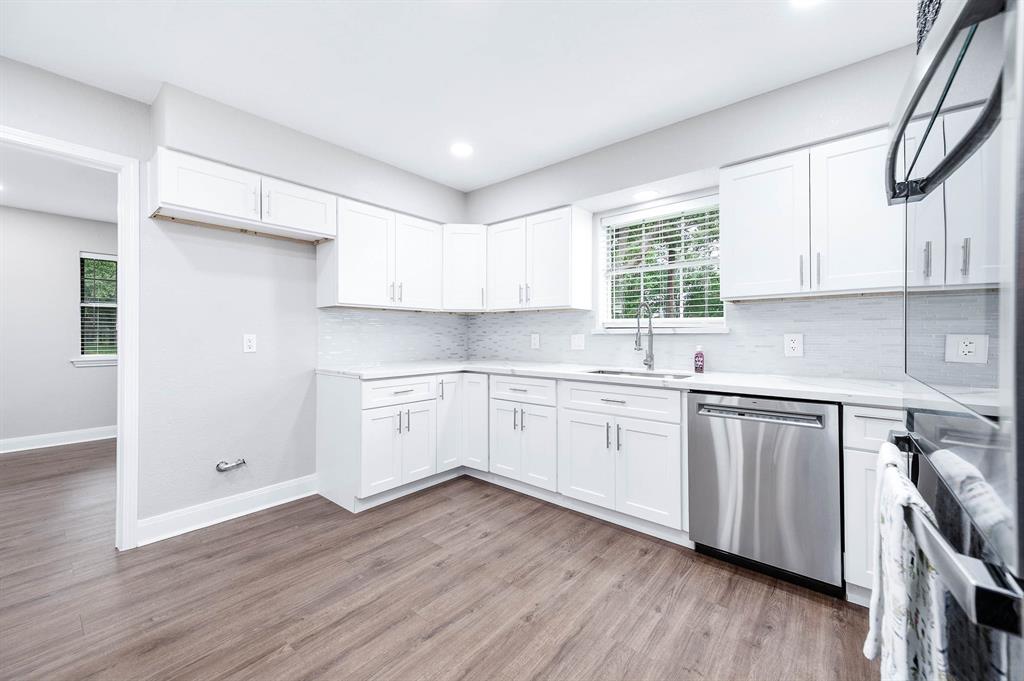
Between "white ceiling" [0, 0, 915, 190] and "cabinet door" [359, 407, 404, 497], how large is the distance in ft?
6.60

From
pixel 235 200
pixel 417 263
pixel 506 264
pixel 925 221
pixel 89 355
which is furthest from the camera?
pixel 89 355

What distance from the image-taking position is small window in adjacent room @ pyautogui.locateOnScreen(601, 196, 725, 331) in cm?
311

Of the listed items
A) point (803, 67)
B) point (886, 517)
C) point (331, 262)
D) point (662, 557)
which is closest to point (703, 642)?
point (662, 557)

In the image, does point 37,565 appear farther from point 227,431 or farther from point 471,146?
point 471,146

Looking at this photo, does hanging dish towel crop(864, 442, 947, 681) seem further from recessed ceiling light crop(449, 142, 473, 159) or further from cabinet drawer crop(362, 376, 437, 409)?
recessed ceiling light crop(449, 142, 473, 159)

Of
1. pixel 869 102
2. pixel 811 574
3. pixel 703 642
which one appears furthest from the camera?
pixel 869 102

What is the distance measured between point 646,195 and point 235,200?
2.81 m

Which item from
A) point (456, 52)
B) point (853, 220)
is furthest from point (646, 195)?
point (456, 52)

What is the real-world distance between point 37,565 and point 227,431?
3.44ft

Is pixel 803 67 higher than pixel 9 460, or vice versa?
pixel 803 67

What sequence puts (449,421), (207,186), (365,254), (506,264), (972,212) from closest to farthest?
(972,212)
(207,186)
(365,254)
(449,421)
(506,264)

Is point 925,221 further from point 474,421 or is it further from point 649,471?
point 474,421

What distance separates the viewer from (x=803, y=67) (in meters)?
2.32

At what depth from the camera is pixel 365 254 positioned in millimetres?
3389
